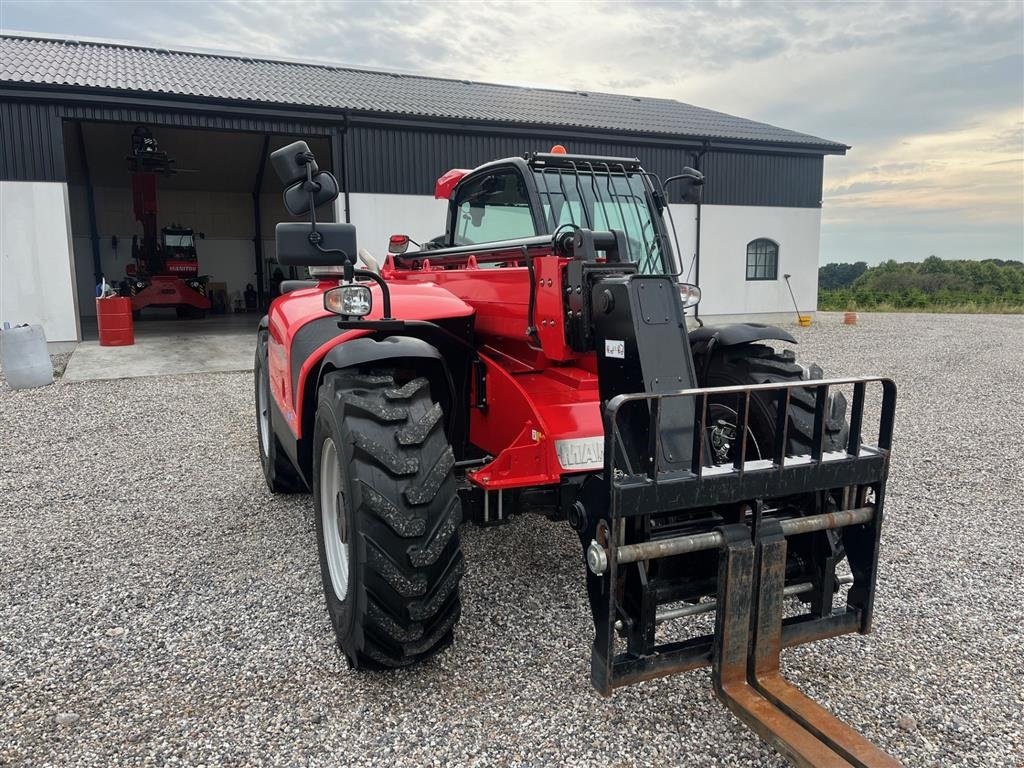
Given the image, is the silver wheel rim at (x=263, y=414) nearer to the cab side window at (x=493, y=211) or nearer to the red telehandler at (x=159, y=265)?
the cab side window at (x=493, y=211)

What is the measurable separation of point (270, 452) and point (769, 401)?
3438 mm

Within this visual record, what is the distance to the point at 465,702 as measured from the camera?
2.77 m

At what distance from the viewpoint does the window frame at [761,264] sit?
64.1ft

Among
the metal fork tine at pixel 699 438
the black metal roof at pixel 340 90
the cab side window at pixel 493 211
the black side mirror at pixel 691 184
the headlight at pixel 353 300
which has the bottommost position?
the metal fork tine at pixel 699 438

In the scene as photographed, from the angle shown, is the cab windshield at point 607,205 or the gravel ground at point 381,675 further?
the cab windshield at point 607,205

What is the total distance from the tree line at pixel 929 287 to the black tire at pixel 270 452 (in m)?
21.2

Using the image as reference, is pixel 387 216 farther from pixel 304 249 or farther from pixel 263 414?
pixel 304 249

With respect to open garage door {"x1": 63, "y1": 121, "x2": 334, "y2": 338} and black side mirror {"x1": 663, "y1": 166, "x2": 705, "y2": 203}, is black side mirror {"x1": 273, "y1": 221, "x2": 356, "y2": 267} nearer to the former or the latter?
black side mirror {"x1": 663, "y1": 166, "x2": 705, "y2": 203}

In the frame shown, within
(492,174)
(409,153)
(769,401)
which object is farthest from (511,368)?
(409,153)

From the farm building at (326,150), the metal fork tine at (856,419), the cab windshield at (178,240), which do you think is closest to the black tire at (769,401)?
the metal fork tine at (856,419)

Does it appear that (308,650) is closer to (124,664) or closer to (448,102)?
(124,664)

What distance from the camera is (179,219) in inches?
1009

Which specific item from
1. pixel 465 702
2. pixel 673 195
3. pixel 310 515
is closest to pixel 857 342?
pixel 673 195

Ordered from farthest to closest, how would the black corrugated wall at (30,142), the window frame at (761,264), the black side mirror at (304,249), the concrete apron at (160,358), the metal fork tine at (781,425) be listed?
the window frame at (761,264), the black corrugated wall at (30,142), the concrete apron at (160,358), the black side mirror at (304,249), the metal fork tine at (781,425)
